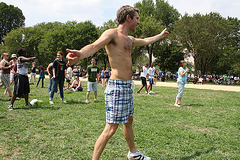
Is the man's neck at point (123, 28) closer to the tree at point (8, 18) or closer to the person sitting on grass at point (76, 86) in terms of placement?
the person sitting on grass at point (76, 86)

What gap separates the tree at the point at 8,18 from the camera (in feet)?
183

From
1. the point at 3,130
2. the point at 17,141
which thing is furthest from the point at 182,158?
the point at 3,130

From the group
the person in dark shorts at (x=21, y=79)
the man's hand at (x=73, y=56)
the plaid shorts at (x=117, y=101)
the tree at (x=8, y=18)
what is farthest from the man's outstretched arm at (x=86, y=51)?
the tree at (x=8, y=18)

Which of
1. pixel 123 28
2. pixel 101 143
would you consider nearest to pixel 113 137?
pixel 101 143

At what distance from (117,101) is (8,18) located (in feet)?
217

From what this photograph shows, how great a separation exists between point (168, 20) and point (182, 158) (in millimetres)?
49274

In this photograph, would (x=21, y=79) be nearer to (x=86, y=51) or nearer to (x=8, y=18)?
(x=86, y=51)

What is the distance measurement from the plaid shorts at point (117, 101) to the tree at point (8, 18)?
6434 centimetres

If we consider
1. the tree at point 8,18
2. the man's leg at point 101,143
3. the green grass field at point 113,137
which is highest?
the tree at point 8,18

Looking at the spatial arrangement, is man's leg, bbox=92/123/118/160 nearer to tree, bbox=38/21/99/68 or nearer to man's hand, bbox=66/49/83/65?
man's hand, bbox=66/49/83/65

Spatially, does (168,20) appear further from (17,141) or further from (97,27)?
(17,141)

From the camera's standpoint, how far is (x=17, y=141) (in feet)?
12.7

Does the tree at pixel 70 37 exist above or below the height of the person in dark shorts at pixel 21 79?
above

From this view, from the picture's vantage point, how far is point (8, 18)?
188 feet
